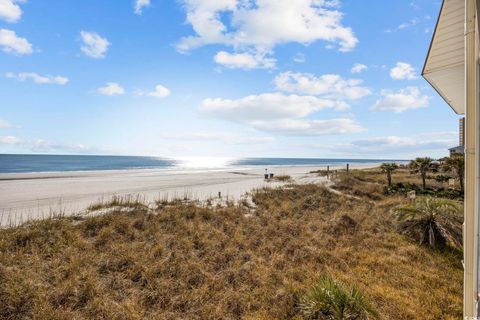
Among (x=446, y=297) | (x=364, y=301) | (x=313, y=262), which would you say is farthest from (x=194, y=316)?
(x=446, y=297)

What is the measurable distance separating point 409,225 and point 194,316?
8063 millimetres

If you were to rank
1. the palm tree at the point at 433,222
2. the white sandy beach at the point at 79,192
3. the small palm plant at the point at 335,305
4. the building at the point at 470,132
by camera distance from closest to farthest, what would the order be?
the building at the point at 470,132 < the small palm plant at the point at 335,305 < the palm tree at the point at 433,222 < the white sandy beach at the point at 79,192

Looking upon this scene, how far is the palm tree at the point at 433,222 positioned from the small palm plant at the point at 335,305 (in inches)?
199

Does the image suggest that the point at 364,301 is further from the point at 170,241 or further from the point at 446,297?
the point at 170,241

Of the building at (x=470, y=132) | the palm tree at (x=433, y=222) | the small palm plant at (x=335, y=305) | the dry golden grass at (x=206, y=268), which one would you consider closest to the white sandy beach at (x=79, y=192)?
the dry golden grass at (x=206, y=268)

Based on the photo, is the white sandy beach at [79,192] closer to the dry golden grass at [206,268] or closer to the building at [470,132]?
the dry golden grass at [206,268]

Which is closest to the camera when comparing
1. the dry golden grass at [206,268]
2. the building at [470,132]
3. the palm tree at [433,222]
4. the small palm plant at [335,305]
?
the building at [470,132]

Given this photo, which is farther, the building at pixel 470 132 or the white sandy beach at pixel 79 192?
the white sandy beach at pixel 79 192

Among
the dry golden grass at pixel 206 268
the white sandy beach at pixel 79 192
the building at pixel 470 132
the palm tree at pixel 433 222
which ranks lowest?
the dry golden grass at pixel 206 268

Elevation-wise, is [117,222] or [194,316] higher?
[117,222]

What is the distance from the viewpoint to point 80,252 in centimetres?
693

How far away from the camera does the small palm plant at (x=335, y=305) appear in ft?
14.0

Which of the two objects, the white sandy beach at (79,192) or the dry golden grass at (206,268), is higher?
the white sandy beach at (79,192)

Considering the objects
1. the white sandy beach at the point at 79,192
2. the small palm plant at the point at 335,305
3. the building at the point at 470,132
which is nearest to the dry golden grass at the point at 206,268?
the small palm plant at the point at 335,305
